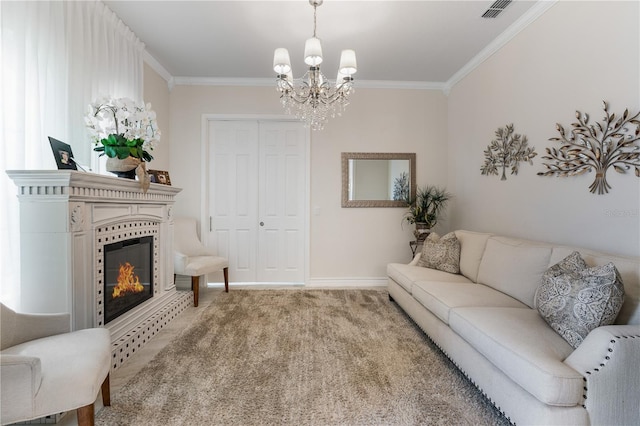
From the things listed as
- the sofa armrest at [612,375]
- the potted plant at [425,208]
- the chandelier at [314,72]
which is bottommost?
the sofa armrest at [612,375]

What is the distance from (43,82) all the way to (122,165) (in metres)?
0.70

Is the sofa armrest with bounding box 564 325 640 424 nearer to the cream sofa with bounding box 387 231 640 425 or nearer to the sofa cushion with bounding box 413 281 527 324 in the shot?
the cream sofa with bounding box 387 231 640 425

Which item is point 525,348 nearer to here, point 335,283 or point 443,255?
point 443,255

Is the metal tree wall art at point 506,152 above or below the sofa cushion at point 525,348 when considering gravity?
above

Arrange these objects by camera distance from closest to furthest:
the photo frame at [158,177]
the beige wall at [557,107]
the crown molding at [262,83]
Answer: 1. the beige wall at [557,107]
2. the photo frame at [158,177]
3. the crown molding at [262,83]

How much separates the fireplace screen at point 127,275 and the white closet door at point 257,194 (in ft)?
4.95

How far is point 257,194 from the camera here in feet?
14.3

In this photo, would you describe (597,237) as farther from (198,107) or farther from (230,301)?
(198,107)

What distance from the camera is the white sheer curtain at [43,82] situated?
1759 mm

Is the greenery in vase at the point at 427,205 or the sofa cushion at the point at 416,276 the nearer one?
the sofa cushion at the point at 416,276

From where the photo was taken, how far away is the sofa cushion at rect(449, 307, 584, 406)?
4.21ft

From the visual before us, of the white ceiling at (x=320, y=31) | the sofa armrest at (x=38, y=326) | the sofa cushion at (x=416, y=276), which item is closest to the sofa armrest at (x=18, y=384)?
the sofa armrest at (x=38, y=326)

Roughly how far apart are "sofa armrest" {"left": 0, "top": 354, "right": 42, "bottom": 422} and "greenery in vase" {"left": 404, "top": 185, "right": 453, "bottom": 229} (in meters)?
3.81

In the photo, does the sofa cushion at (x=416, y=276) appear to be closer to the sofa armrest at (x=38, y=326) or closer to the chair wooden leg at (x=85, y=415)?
the chair wooden leg at (x=85, y=415)
